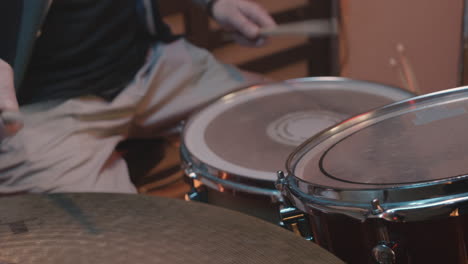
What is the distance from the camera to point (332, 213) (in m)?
0.64

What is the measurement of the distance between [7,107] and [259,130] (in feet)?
1.46

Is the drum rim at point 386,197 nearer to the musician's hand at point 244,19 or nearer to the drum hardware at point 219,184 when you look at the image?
the drum hardware at point 219,184

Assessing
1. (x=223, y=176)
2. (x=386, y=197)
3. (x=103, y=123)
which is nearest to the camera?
(x=386, y=197)

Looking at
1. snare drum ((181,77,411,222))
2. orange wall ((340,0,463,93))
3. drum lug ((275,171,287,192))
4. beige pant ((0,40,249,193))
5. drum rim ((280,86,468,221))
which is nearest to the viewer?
drum rim ((280,86,468,221))

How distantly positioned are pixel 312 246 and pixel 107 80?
652 millimetres

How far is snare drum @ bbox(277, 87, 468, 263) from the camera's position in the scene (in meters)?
0.58

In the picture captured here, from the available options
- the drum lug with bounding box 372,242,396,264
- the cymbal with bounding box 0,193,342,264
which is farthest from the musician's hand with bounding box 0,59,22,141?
the drum lug with bounding box 372,242,396,264

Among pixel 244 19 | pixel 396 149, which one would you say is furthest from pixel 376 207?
pixel 244 19

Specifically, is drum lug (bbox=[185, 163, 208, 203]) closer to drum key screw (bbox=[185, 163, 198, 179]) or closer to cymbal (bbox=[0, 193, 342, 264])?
drum key screw (bbox=[185, 163, 198, 179])

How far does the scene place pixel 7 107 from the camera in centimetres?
65

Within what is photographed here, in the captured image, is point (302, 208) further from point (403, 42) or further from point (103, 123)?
point (403, 42)

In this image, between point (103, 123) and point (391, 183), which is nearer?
point (391, 183)

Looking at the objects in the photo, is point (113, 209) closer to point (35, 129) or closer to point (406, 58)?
point (35, 129)

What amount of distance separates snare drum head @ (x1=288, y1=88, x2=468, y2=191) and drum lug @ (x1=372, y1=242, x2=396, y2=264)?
0.22 feet
